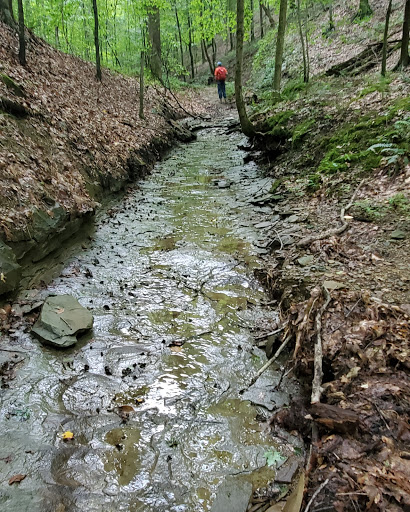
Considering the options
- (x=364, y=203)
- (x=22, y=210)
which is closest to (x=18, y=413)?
(x=22, y=210)

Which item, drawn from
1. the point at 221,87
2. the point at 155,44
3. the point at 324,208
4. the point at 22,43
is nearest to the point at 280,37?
the point at 221,87

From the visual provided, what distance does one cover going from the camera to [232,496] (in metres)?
2.84

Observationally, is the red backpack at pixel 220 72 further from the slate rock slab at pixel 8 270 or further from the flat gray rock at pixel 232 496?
the flat gray rock at pixel 232 496

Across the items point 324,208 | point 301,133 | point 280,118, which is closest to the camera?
point 324,208

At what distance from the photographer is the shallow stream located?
2934 millimetres

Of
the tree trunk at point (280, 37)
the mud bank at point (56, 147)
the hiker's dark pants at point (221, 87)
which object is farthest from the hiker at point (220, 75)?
the mud bank at point (56, 147)

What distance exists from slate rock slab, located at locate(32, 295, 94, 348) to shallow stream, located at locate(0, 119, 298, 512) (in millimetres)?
126

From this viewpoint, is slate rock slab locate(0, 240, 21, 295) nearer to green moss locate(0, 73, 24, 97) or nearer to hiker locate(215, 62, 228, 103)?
green moss locate(0, 73, 24, 97)

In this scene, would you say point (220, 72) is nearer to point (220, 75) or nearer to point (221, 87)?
point (220, 75)

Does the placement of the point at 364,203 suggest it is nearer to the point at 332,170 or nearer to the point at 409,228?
the point at 409,228

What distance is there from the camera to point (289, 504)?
2676 millimetres

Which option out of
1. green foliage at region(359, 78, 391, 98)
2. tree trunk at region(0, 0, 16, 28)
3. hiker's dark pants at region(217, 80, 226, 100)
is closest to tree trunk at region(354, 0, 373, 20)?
hiker's dark pants at region(217, 80, 226, 100)

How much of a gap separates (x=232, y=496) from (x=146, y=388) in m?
1.47

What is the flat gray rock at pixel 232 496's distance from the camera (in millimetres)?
2768
